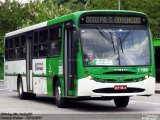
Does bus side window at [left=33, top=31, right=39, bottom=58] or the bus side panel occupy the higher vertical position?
bus side window at [left=33, top=31, right=39, bottom=58]

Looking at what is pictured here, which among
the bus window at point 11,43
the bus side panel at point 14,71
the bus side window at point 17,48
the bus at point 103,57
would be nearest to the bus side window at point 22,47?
the bus side panel at point 14,71

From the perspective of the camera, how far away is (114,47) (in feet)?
60.4

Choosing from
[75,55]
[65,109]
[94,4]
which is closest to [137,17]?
[75,55]

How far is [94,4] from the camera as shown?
68.6 m

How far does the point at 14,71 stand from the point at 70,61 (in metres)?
8.63

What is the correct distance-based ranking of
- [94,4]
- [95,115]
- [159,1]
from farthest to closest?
[94,4] → [159,1] → [95,115]

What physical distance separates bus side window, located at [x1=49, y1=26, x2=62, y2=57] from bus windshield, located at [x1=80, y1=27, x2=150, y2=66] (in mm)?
1908

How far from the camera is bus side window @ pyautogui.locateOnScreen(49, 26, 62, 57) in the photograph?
66.3 ft

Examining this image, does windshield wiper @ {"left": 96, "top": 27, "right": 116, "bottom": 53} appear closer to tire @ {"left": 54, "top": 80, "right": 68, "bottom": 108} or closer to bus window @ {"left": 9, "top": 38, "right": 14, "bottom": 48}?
tire @ {"left": 54, "top": 80, "right": 68, "bottom": 108}

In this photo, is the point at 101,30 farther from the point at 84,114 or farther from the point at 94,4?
the point at 94,4

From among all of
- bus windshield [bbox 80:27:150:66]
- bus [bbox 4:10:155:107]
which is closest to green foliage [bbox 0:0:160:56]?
bus [bbox 4:10:155:107]

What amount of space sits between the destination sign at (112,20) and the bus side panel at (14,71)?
7.13m

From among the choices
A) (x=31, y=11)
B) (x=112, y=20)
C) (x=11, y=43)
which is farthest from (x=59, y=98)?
(x=31, y=11)

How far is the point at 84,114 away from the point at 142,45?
303 cm
